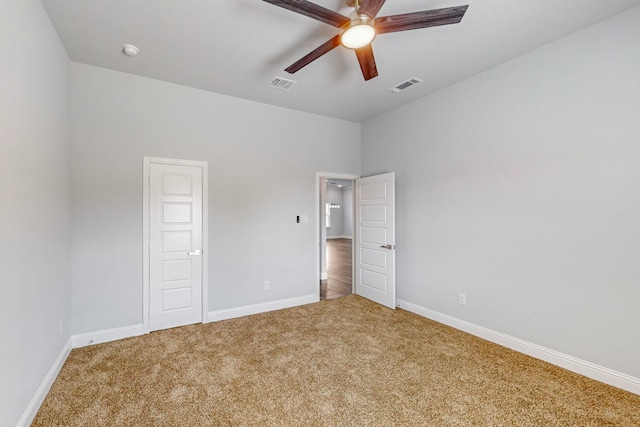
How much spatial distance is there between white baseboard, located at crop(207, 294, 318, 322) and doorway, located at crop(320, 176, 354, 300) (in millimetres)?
425

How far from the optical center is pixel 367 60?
232 centimetres

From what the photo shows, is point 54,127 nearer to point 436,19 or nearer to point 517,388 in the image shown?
point 436,19

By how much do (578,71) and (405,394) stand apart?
3216 millimetres

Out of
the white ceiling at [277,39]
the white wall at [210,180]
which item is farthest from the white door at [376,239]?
the white ceiling at [277,39]

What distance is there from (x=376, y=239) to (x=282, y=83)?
2.67 meters

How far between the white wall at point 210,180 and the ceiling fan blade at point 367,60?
2116mm

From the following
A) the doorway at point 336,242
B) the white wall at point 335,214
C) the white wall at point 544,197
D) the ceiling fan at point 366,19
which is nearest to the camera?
the ceiling fan at point 366,19

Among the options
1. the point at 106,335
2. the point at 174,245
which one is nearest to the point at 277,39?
the point at 174,245

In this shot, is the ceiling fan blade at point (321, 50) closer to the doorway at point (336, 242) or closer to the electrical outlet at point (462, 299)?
the doorway at point (336, 242)

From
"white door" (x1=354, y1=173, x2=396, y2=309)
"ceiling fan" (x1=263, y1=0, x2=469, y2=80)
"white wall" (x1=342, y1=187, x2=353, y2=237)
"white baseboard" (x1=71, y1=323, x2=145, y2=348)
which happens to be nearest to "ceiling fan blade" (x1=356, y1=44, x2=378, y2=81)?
"ceiling fan" (x1=263, y1=0, x2=469, y2=80)

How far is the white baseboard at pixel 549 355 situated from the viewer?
2286mm

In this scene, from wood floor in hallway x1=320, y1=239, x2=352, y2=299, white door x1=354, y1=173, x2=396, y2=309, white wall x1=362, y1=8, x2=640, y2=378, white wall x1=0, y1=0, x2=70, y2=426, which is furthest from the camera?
wood floor in hallway x1=320, y1=239, x2=352, y2=299

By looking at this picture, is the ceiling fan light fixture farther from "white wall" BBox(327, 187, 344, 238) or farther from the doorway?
"white wall" BBox(327, 187, 344, 238)

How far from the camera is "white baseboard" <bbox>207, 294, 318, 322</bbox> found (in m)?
3.78
